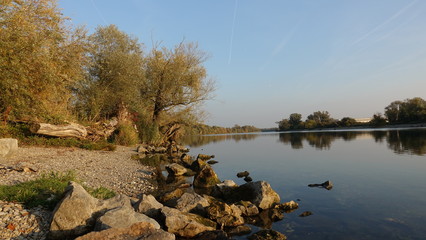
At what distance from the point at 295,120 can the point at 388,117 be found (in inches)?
1984

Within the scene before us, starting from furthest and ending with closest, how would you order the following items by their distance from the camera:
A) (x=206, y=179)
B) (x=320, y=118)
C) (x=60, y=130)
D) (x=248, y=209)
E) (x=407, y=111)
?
(x=320, y=118) → (x=407, y=111) → (x=60, y=130) → (x=206, y=179) → (x=248, y=209)

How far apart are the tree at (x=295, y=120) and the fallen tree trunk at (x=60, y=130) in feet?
435

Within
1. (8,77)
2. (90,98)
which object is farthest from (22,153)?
(90,98)

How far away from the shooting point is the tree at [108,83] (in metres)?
24.6

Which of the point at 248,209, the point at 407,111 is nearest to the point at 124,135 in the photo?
the point at 248,209

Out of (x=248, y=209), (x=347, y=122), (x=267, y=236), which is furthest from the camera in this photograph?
(x=347, y=122)

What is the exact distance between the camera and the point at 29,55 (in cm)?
1230

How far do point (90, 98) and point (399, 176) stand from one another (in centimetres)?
2588

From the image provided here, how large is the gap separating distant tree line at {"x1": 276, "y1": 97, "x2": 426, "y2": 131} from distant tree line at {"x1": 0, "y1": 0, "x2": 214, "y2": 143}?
84.1 m

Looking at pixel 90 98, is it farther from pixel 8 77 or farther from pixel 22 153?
pixel 8 77

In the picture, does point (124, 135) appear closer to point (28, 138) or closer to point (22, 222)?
point (28, 138)

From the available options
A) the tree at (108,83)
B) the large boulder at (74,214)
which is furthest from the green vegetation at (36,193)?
the tree at (108,83)

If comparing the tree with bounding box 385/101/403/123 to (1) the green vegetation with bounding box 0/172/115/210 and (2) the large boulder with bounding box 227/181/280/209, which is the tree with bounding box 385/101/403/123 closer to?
(2) the large boulder with bounding box 227/181/280/209

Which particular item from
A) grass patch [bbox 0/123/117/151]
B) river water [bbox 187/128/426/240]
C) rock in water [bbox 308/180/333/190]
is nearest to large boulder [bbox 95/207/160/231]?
river water [bbox 187/128/426/240]
